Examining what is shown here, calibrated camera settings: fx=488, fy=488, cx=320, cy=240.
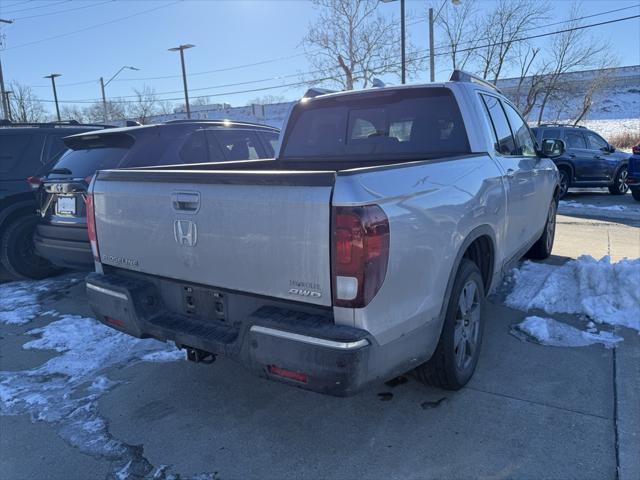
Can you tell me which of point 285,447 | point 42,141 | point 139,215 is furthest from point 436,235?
point 42,141

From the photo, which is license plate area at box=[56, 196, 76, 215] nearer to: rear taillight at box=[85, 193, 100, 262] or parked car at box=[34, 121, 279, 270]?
parked car at box=[34, 121, 279, 270]

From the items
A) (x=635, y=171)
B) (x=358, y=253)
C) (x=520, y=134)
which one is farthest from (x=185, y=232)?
(x=635, y=171)

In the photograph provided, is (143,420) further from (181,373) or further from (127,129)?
(127,129)

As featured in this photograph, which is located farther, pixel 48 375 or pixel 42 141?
pixel 42 141

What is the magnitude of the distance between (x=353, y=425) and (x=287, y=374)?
0.84 meters

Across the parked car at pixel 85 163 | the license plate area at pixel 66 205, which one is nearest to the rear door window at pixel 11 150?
the parked car at pixel 85 163

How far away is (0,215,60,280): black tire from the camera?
6.19 metres

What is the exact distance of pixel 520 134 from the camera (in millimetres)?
4883

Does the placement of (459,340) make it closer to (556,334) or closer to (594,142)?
(556,334)

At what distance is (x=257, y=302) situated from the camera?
2.54 m

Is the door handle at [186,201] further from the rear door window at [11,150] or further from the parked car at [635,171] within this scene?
the parked car at [635,171]

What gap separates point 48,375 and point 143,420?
1.16m

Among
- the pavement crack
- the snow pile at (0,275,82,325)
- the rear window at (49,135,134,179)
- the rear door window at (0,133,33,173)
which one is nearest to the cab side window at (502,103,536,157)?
the pavement crack

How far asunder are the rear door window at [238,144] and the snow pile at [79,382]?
2.66 m
